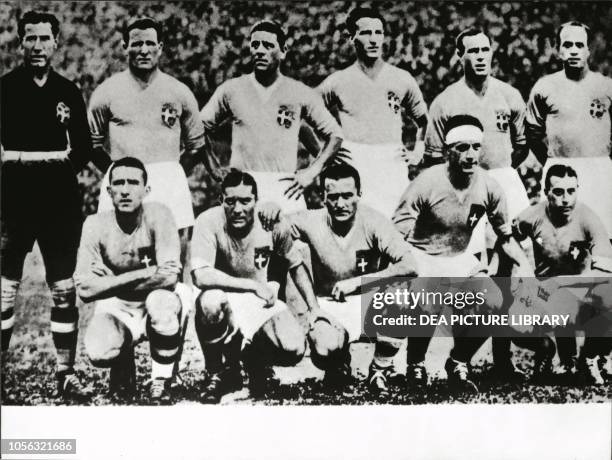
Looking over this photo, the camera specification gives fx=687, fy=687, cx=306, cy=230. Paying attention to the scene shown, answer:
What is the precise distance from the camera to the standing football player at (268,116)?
3.75 meters

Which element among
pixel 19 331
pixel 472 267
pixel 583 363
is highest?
pixel 472 267

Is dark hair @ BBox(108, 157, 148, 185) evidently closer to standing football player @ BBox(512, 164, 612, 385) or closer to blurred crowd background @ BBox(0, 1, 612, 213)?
blurred crowd background @ BBox(0, 1, 612, 213)

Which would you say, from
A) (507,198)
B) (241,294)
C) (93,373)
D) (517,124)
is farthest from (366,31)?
(93,373)

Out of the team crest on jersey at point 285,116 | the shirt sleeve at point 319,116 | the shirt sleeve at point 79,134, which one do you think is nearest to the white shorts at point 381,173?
the shirt sleeve at point 319,116

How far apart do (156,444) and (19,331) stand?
960 millimetres

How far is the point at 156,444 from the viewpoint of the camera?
369cm

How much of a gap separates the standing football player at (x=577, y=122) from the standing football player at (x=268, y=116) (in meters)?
1.26

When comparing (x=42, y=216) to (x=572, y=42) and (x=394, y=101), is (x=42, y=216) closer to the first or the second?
(x=394, y=101)

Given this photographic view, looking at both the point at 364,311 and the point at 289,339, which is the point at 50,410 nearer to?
the point at 289,339

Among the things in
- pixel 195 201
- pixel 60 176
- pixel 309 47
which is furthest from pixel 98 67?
pixel 309 47

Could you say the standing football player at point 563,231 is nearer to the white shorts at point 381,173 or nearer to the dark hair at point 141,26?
the white shorts at point 381,173

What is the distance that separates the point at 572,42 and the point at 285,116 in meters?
1.66

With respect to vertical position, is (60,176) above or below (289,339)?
above

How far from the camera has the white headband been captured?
3.81 metres
